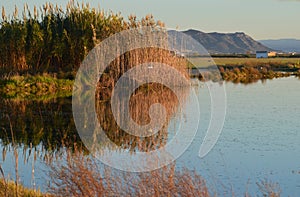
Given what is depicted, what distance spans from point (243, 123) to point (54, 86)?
10.3 metres

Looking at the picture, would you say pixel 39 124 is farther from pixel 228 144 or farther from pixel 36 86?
pixel 36 86

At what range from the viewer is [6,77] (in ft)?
71.0

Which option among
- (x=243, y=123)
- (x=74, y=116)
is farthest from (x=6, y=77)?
(x=243, y=123)

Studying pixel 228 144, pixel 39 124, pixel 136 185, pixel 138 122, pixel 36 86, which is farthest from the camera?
pixel 36 86

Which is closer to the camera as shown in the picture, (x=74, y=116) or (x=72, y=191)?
(x=72, y=191)

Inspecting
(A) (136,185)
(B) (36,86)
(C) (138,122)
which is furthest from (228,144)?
(B) (36,86)

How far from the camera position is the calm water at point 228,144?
7805 mm

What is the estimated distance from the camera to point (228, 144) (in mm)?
10320

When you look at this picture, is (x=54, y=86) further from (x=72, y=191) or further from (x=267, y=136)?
(x=72, y=191)

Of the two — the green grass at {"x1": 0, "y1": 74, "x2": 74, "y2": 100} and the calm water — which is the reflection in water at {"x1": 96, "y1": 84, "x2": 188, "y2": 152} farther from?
the green grass at {"x1": 0, "y1": 74, "x2": 74, "y2": 100}

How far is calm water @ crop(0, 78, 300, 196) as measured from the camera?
7.80 meters

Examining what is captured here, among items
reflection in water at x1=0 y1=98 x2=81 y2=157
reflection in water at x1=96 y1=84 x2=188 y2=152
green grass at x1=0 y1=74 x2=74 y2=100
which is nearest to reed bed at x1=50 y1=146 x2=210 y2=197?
reflection in water at x1=96 y1=84 x2=188 y2=152

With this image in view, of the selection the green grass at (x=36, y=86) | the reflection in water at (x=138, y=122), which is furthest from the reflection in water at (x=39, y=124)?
the green grass at (x=36, y=86)

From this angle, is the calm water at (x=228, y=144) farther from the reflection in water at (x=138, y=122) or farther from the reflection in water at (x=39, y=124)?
the reflection in water at (x=138, y=122)
